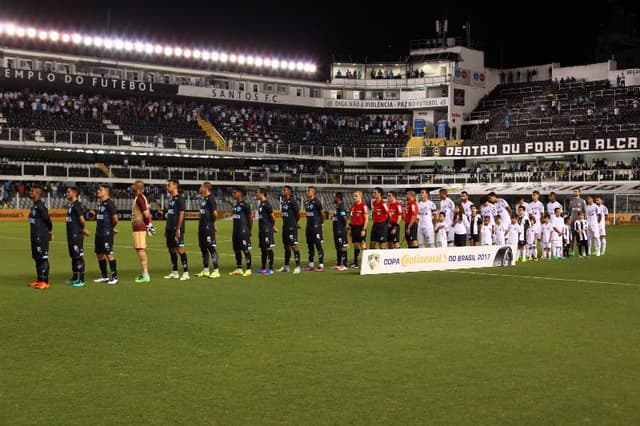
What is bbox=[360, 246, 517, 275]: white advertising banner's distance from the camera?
64.6ft

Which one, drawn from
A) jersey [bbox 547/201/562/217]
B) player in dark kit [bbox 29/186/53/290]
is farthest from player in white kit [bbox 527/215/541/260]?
player in dark kit [bbox 29/186/53/290]

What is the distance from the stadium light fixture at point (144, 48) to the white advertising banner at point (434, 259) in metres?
55.8

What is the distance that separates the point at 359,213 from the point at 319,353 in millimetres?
12256

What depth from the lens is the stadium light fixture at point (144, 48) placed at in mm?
67750

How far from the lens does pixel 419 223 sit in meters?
25.1

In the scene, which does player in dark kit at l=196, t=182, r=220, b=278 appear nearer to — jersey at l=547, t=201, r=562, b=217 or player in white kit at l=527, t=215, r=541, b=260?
player in white kit at l=527, t=215, r=541, b=260

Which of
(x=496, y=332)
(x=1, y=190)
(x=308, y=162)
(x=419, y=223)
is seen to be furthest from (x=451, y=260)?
(x=308, y=162)

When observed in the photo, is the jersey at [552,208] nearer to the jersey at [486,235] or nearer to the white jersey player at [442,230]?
the jersey at [486,235]

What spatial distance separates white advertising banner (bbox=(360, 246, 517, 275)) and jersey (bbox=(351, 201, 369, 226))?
201 cm

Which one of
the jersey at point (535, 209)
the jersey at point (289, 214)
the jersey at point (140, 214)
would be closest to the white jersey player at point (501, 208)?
the jersey at point (535, 209)

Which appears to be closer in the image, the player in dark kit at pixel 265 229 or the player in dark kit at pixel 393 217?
the player in dark kit at pixel 265 229

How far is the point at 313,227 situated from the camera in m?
21.0

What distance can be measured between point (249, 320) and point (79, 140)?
5333 cm

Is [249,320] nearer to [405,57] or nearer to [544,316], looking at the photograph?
[544,316]
